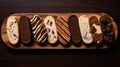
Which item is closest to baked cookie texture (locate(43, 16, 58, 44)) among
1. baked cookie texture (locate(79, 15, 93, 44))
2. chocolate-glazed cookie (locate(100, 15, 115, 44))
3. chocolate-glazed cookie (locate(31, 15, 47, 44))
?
chocolate-glazed cookie (locate(31, 15, 47, 44))

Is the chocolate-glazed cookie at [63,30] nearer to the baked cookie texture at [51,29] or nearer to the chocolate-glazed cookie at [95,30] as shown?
the baked cookie texture at [51,29]

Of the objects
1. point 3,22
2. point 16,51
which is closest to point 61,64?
point 16,51

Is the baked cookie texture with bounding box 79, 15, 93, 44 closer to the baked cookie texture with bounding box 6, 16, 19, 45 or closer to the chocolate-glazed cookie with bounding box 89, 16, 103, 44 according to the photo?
the chocolate-glazed cookie with bounding box 89, 16, 103, 44

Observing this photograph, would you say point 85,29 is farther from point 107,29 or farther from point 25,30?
point 25,30

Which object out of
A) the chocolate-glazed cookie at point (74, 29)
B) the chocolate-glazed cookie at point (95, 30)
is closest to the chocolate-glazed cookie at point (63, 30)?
the chocolate-glazed cookie at point (74, 29)

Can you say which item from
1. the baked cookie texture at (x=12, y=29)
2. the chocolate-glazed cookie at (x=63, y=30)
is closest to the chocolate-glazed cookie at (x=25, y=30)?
the baked cookie texture at (x=12, y=29)

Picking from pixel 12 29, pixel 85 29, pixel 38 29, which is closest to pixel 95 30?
pixel 85 29
